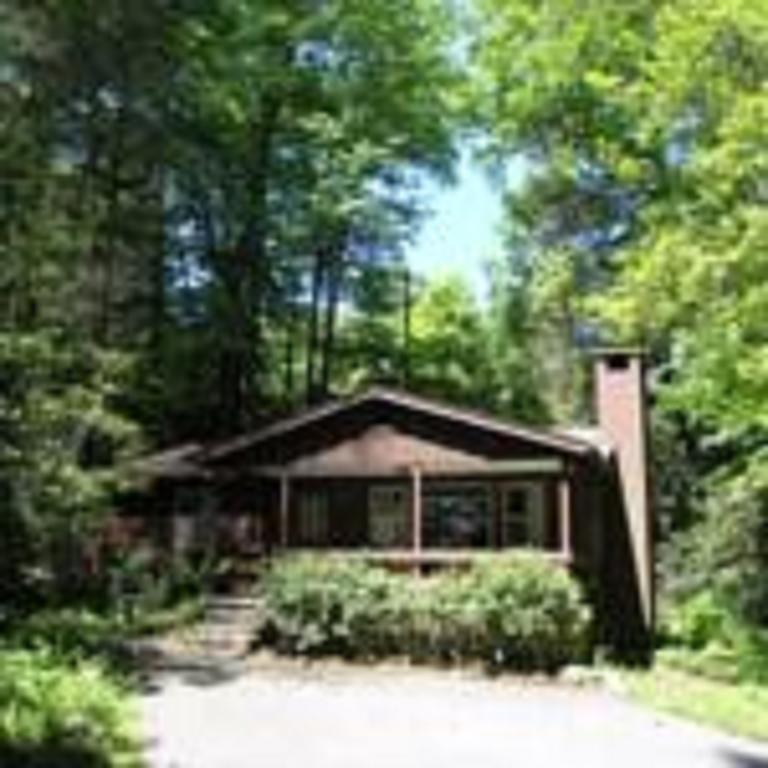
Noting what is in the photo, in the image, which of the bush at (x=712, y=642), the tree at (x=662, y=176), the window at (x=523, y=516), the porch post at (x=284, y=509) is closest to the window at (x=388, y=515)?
the porch post at (x=284, y=509)

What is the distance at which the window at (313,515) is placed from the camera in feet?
109

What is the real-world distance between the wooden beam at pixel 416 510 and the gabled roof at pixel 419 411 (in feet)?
3.77

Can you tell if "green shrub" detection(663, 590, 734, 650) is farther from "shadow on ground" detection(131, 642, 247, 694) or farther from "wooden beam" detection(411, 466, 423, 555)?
"shadow on ground" detection(131, 642, 247, 694)

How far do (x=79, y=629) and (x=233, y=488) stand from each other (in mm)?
10909

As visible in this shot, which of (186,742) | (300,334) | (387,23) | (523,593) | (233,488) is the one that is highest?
(387,23)

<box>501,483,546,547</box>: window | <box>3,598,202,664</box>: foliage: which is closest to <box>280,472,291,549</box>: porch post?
<box>3,598,202,664</box>: foliage

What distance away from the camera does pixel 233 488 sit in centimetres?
3584

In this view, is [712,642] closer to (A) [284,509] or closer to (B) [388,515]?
(B) [388,515]

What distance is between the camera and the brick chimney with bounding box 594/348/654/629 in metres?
33.2

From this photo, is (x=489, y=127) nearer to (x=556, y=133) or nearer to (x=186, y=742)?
(x=556, y=133)

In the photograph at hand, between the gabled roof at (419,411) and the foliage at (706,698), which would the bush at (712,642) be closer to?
the foliage at (706,698)

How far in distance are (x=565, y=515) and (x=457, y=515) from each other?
3.18 m

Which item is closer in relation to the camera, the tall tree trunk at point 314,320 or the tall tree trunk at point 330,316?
the tall tree trunk at point 314,320

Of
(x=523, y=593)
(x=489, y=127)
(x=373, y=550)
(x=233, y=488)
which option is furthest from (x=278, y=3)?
(x=523, y=593)
